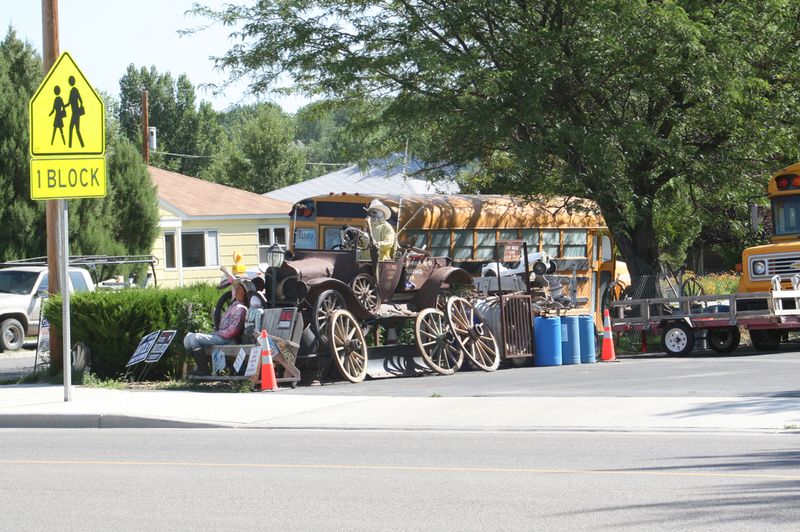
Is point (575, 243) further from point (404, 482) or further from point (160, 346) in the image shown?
point (404, 482)

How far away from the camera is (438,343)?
63.0 ft

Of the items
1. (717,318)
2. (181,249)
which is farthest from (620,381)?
(181,249)

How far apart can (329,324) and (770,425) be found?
290 inches

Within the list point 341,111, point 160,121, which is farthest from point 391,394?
point 160,121

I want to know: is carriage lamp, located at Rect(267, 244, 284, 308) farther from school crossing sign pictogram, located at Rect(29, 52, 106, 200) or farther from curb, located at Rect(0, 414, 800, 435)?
curb, located at Rect(0, 414, 800, 435)

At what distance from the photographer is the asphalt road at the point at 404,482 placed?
788cm

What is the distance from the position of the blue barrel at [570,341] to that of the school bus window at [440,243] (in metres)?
4.17

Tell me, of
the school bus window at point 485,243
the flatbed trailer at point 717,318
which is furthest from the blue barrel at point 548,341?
the school bus window at point 485,243

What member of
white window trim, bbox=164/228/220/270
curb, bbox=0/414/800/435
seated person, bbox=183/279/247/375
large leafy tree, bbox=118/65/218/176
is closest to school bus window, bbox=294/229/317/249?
seated person, bbox=183/279/247/375

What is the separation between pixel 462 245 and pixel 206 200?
17.0m

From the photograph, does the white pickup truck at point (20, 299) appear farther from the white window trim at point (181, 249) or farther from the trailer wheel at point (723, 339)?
the trailer wheel at point (723, 339)

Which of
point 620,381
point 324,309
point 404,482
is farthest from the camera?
point 324,309

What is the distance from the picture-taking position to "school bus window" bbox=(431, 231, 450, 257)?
24.4 metres

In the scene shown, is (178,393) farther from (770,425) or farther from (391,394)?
(770,425)
